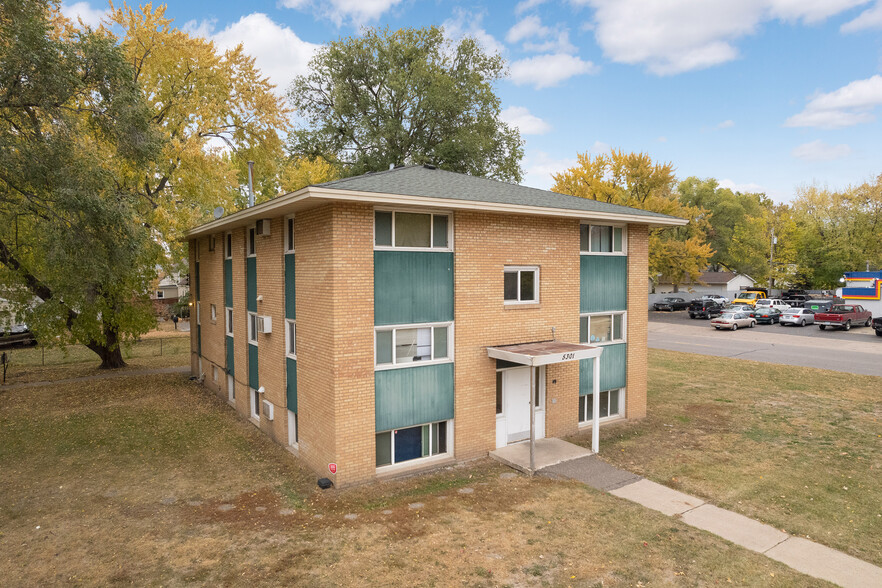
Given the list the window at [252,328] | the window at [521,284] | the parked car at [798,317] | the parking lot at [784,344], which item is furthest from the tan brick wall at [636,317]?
the parked car at [798,317]

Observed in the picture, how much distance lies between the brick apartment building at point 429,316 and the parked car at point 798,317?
32.7 meters

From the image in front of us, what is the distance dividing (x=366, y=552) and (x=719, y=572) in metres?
5.37

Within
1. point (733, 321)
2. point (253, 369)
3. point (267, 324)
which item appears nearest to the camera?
point (267, 324)

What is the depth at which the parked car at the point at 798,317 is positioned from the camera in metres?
40.2

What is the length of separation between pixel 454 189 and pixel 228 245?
9.13 m

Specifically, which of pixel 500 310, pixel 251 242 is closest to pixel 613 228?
pixel 500 310

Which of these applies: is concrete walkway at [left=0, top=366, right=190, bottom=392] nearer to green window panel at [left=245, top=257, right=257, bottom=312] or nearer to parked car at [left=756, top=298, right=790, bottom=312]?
green window panel at [left=245, top=257, right=257, bottom=312]

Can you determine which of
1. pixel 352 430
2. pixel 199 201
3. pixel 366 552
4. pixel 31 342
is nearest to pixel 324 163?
pixel 199 201

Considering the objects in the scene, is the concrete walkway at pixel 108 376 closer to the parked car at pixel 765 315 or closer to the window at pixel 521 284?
the window at pixel 521 284

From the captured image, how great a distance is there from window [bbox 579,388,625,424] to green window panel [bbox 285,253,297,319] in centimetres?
836

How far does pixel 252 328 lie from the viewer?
50.9ft

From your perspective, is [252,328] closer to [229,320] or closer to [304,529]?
[229,320]

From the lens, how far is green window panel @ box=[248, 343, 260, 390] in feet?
49.8

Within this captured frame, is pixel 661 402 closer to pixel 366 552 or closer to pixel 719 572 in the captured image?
pixel 719 572
